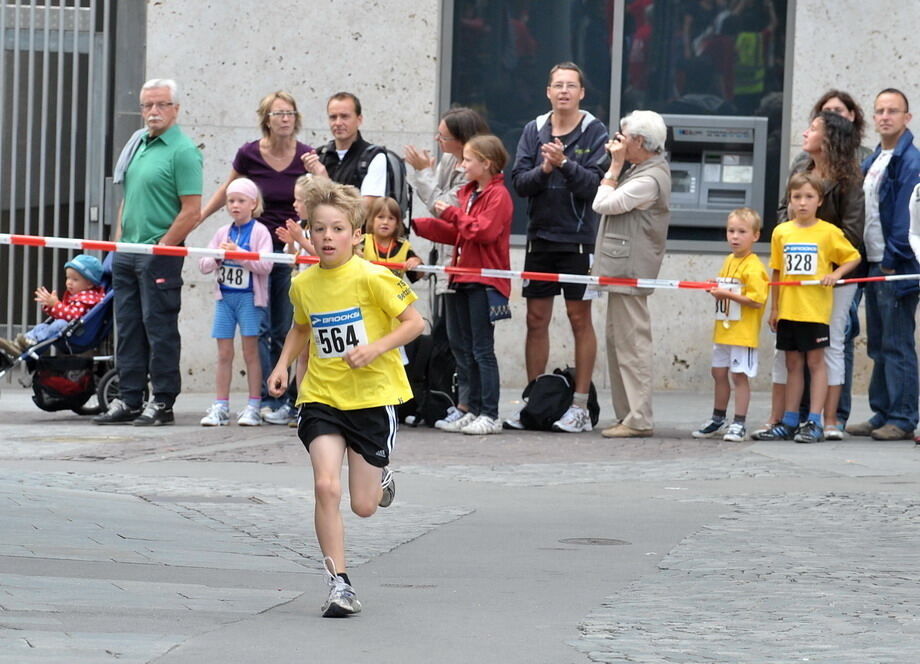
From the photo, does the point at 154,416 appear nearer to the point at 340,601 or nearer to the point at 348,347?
the point at 348,347

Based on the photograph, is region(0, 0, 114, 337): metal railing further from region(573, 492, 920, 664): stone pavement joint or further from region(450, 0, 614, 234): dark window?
region(573, 492, 920, 664): stone pavement joint

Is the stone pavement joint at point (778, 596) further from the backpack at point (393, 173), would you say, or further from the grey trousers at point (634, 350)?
the backpack at point (393, 173)

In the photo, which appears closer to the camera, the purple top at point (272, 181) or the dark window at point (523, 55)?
the purple top at point (272, 181)

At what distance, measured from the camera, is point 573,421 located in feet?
36.9

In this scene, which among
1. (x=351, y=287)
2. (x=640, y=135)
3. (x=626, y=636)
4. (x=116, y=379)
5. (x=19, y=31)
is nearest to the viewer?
(x=626, y=636)

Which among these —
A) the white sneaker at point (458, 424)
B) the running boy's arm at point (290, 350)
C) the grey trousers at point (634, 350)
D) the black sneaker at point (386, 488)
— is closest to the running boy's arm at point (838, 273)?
the grey trousers at point (634, 350)

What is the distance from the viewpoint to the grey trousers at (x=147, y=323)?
11164mm

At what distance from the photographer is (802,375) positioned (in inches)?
424

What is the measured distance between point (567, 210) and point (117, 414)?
335 cm

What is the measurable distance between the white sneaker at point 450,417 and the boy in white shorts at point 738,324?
5.16ft

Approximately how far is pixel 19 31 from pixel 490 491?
24.4ft

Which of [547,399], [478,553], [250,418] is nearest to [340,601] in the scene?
[478,553]

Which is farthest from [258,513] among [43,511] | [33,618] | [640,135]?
[640,135]

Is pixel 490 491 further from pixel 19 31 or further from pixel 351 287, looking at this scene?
pixel 19 31
